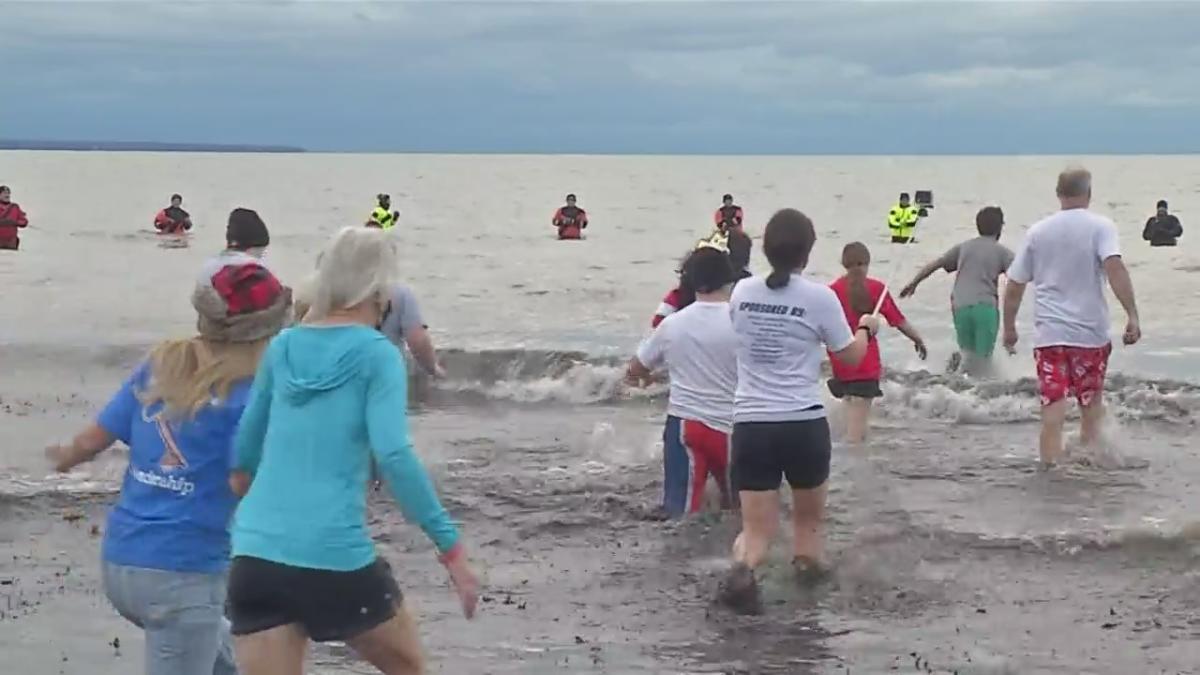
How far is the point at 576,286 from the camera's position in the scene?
2883 centimetres

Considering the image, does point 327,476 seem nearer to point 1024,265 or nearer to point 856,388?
point 1024,265

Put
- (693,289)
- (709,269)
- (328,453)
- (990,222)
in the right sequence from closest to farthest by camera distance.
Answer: (328,453) → (709,269) → (693,289) → (990,222)

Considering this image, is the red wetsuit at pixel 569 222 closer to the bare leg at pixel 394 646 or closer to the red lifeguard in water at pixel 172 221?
the red lifeguard in water at pixel 172 221

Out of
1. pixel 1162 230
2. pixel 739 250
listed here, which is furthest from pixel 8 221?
pixel 739 250

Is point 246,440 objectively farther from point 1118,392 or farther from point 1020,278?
point 1118,392

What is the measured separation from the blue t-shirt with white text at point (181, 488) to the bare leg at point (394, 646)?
1.69 ft

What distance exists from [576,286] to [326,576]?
24914mm

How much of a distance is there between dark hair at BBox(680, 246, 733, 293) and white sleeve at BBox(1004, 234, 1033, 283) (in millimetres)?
2287

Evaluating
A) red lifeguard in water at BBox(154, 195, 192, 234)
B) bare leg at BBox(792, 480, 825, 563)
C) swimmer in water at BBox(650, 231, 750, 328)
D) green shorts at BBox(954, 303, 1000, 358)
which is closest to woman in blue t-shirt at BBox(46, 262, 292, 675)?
bare leg at BBox(792, 480, 825, 563)

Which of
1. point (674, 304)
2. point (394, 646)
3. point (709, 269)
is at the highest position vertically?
point (709, 269)

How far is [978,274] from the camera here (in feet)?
40.9

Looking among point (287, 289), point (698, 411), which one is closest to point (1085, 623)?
point (698, 411)

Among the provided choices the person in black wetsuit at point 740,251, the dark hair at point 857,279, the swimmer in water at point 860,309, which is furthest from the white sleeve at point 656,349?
the dark hair at point 857,279

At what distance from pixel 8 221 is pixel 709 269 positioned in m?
28.8
